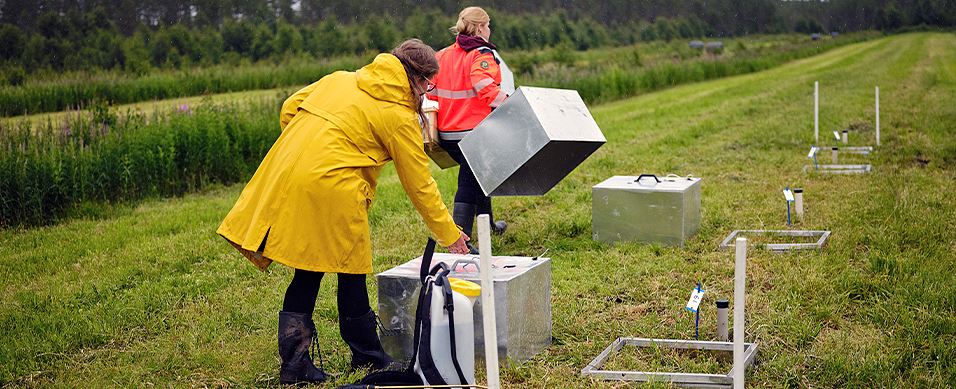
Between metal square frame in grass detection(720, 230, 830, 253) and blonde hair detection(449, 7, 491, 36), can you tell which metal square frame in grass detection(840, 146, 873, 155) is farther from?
blonde hair detection(449, 7, 491, 36)

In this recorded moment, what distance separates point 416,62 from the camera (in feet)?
14.7

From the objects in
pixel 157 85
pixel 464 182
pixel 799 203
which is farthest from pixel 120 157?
pixel 157 85

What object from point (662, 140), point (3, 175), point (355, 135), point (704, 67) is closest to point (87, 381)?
point (355, 135)

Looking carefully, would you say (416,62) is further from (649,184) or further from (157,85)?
(157,85)

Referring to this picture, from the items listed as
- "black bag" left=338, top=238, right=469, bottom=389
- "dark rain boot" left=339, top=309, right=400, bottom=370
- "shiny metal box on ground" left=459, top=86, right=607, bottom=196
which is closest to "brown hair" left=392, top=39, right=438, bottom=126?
"black bag" left=338, top=238, right=469, bottom=389

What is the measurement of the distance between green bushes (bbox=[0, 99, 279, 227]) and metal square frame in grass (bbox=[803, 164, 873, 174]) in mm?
7141

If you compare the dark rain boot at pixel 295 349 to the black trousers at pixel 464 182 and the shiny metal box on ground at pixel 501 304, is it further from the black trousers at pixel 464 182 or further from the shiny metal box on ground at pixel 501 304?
the black trousers at pixel 464 182

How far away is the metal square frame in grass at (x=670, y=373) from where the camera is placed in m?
4.31

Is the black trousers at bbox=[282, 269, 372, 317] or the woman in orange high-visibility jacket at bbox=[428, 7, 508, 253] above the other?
the woman in orange high-visibility jacket at bbox=[428, 7, 508, 253]

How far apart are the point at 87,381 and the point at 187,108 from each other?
913 centimetres

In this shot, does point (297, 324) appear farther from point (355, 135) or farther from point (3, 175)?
point (3, 175)

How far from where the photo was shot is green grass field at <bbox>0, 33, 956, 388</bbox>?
477 centimetres

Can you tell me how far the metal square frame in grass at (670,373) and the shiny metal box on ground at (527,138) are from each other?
1209mm

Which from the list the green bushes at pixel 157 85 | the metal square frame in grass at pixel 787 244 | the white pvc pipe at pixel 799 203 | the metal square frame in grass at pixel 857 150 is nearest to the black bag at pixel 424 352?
the metal square frame in grass at pixel 787 244
